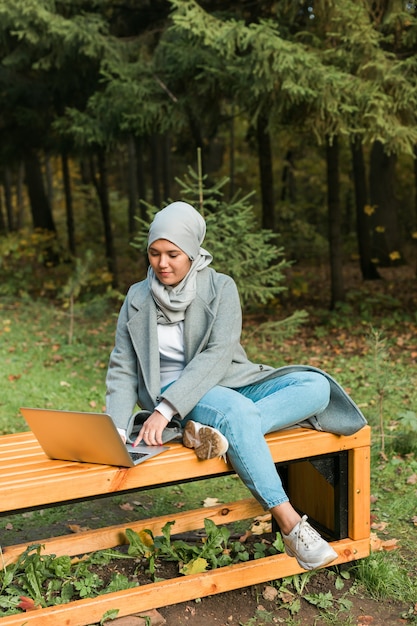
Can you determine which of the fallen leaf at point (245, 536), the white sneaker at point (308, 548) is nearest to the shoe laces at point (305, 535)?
the white sneaker at point (308, 548)

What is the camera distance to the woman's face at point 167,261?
2.99 metres

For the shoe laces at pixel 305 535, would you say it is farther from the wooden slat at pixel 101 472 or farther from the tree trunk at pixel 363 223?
the tree trunk at pixel 363 223

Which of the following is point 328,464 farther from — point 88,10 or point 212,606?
point 88,10

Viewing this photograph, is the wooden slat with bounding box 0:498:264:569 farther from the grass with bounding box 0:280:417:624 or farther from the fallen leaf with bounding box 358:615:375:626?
the fallen leaf with bounding box 358:615:375:626

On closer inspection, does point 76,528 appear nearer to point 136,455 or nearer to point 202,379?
point 136,455

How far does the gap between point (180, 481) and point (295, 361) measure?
4.73m

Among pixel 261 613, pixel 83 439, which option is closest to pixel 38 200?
pixel 83 439

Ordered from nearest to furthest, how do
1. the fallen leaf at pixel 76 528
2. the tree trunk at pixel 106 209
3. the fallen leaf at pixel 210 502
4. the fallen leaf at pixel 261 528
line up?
the fallen leaf at pixel 261 528, the fallen leaf at pixel 76 528, the fallen leaf at pixel 210 502, the tree trunk at pixel 106 209

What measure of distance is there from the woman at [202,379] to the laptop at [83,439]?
0.58 ft

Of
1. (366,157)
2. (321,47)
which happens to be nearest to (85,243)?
(366,157)

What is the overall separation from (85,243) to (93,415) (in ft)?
63.6

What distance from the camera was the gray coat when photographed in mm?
3018

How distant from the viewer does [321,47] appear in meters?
7.34

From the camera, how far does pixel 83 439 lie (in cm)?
266
